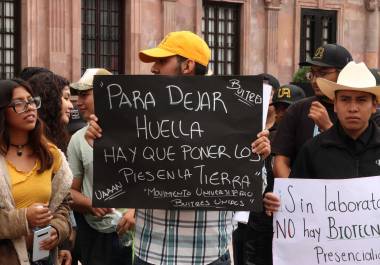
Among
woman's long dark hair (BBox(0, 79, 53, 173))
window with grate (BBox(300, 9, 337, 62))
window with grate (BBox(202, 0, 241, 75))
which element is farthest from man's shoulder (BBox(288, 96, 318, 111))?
window with grate (BBox(300, 9, 337, 62))

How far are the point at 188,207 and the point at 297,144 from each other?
4.65 ft

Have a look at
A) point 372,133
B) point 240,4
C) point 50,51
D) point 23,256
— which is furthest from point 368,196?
point 240,4

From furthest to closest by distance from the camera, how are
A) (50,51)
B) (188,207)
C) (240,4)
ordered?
(240,4) < (50,51) < (188,207)

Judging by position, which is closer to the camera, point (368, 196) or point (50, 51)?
point (368, 196)

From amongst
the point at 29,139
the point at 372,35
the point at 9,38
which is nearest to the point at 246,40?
the point at 372,35

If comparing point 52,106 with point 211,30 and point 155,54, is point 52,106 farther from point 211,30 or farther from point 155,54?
point 211,30

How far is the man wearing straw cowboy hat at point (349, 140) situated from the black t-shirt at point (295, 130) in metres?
0.78

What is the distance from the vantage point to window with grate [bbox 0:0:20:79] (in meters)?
18.4

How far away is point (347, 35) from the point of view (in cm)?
2498

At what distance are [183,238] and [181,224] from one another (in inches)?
2.9

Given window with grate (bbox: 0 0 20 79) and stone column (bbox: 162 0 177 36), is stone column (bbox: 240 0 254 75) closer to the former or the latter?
stone column (bbox: 162 0 177 36)

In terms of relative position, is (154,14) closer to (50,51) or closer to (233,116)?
(50,51)

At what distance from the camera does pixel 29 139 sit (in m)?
4.70

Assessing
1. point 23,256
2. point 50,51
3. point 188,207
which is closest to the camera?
point 188,207
